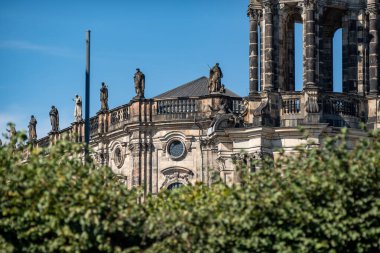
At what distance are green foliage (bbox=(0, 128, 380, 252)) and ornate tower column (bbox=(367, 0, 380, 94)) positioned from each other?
88.0 feet

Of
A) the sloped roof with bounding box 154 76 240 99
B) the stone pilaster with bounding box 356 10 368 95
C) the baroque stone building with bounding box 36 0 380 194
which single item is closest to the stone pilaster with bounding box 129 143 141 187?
the baroque stone building with bounding box 36 0 380 194

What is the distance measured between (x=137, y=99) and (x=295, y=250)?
1447 inches

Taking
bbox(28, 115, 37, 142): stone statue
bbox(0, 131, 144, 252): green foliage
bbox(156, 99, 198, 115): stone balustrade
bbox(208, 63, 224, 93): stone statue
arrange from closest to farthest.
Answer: bbox(0, 131, 144, 252): green foliage, bbox(208, 63, 224, 93): stone statue, bbox(156, 99, 198, 115): stone balustrade, bbox(28, 115, 37, 142): stone statue

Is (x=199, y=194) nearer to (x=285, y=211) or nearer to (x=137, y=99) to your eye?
(x=285, y=211)

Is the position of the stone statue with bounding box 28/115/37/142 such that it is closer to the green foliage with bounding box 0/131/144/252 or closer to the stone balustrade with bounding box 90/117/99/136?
the stone balustrade with bounding box 90/117/99/136

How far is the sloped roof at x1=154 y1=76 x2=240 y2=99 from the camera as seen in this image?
8962cm

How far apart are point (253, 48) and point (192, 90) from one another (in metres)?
14.6

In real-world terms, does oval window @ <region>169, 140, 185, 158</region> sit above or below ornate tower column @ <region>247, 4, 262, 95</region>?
below

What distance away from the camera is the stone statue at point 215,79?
82.5m

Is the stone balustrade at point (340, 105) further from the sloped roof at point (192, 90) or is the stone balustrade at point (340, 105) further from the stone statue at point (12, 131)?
the stone statue at point (12, 131)

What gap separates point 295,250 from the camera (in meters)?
48.2

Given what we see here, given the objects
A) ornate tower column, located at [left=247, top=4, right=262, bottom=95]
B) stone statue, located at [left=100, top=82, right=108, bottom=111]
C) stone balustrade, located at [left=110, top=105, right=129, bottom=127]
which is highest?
ornate tower column, located at [left=247, top=4, right=262, bottom=95]

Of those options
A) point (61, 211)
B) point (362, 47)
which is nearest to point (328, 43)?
point (362, 47)

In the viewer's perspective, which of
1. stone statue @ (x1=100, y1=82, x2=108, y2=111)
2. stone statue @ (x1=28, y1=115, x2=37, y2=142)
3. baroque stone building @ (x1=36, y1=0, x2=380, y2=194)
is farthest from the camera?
stone statue @ (x1=28, y1=115, x2=37, y2=142)
